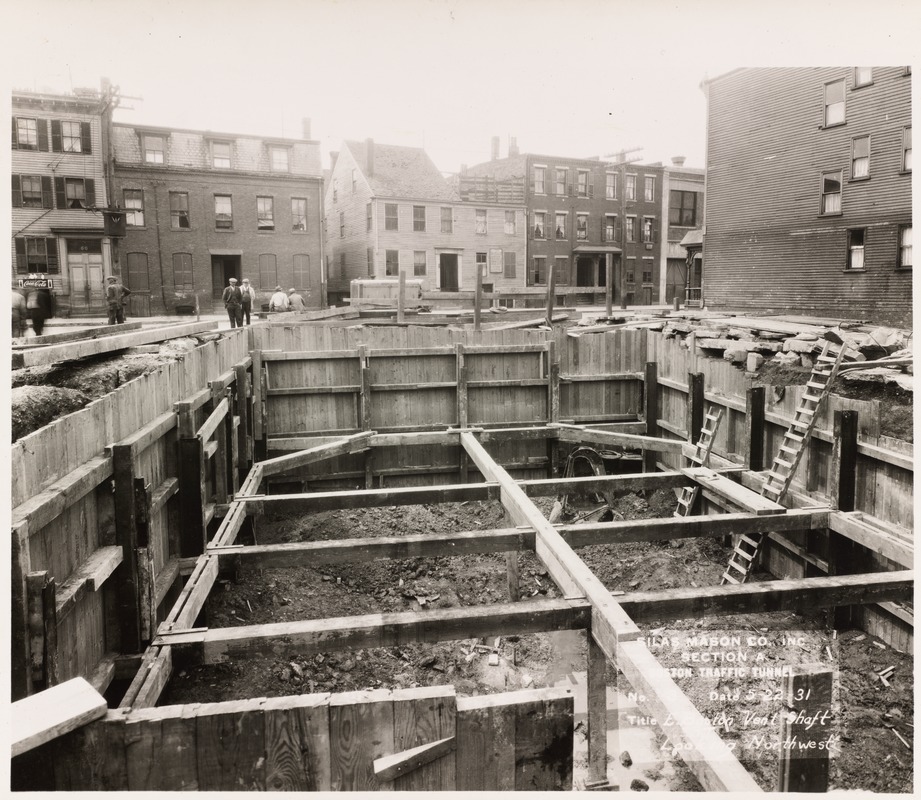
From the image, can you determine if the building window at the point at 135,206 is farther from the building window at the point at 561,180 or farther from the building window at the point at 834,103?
the building window at the point at 834,103

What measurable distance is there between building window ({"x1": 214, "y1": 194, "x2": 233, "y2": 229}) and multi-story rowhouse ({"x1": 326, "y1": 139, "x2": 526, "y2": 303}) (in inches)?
302

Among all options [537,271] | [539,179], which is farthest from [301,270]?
[539,179]

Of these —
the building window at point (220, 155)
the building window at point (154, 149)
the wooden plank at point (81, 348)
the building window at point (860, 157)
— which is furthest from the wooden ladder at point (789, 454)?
the building window at point (154, 149)

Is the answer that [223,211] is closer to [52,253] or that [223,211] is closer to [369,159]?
[52,253]

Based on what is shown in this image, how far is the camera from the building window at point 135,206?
115 ft

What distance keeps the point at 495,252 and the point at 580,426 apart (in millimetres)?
32346

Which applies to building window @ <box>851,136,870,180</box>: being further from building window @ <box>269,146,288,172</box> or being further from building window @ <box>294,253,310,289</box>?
building window @ <box>269,146,288,172</box>

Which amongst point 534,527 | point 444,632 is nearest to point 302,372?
point 534,527

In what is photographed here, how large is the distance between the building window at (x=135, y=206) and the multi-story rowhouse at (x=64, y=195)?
1.23 metres

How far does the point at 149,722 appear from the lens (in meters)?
3.21

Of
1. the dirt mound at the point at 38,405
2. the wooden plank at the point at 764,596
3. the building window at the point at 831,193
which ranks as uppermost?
the building window at the point at 831,193

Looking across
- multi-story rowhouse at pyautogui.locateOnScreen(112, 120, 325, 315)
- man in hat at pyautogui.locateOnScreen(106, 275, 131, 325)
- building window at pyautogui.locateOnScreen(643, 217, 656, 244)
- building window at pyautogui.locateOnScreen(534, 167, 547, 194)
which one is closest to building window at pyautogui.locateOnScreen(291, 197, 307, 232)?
multi-story rowhouse at pyautogui.locateOnScreen(112, 120, 325, 315)

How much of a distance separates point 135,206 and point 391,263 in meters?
13.4

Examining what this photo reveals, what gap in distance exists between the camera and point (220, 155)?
3722 cm
